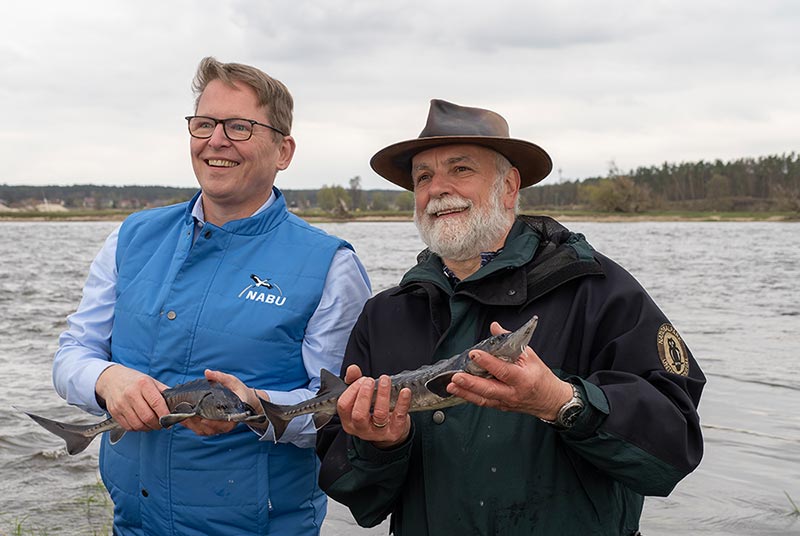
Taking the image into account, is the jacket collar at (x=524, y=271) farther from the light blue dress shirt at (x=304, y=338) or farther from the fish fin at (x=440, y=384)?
the fish fin at (x=440, y=384)

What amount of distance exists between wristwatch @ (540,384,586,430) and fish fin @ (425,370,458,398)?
1.46ft

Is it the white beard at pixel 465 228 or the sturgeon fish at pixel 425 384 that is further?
the white beard at pixel 465 228

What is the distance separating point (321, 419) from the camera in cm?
398

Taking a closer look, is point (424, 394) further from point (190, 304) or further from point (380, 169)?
point (380, 169)

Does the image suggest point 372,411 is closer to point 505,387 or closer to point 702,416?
point 505,387

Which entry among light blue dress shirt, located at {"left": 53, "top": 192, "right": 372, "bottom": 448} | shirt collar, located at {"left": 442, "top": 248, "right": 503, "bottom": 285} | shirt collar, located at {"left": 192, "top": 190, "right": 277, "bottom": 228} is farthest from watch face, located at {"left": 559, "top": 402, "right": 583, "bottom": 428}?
shirt collar, located at {"left": 192, "top": 190, "right": 277, "bottom": 228}

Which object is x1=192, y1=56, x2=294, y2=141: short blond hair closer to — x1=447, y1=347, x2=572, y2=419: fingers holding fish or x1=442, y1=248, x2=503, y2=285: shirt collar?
x1=442, y1=248, x2=503, y2=285: shirt collar

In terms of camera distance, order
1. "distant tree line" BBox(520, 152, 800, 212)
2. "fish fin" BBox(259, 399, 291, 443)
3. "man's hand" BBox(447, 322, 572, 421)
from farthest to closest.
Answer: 1. "distant tree line" BBox(520, 152, 800, 212)
2. "fish fin" BBox(259, 399, 291, 443)
3. "man's hand" BBox(447, 322, 572, 421)

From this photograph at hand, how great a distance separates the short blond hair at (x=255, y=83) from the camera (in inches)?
176

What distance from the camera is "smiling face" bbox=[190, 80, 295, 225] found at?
14.4 feet

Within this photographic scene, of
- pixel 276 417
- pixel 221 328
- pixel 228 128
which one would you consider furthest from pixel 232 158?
pixel 276 417

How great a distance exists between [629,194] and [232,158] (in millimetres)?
116558

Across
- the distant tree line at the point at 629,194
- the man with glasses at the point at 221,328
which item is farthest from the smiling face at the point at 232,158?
the distant tree line at the point at 629,194

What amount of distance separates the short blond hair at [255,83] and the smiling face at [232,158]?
1.2 inches
